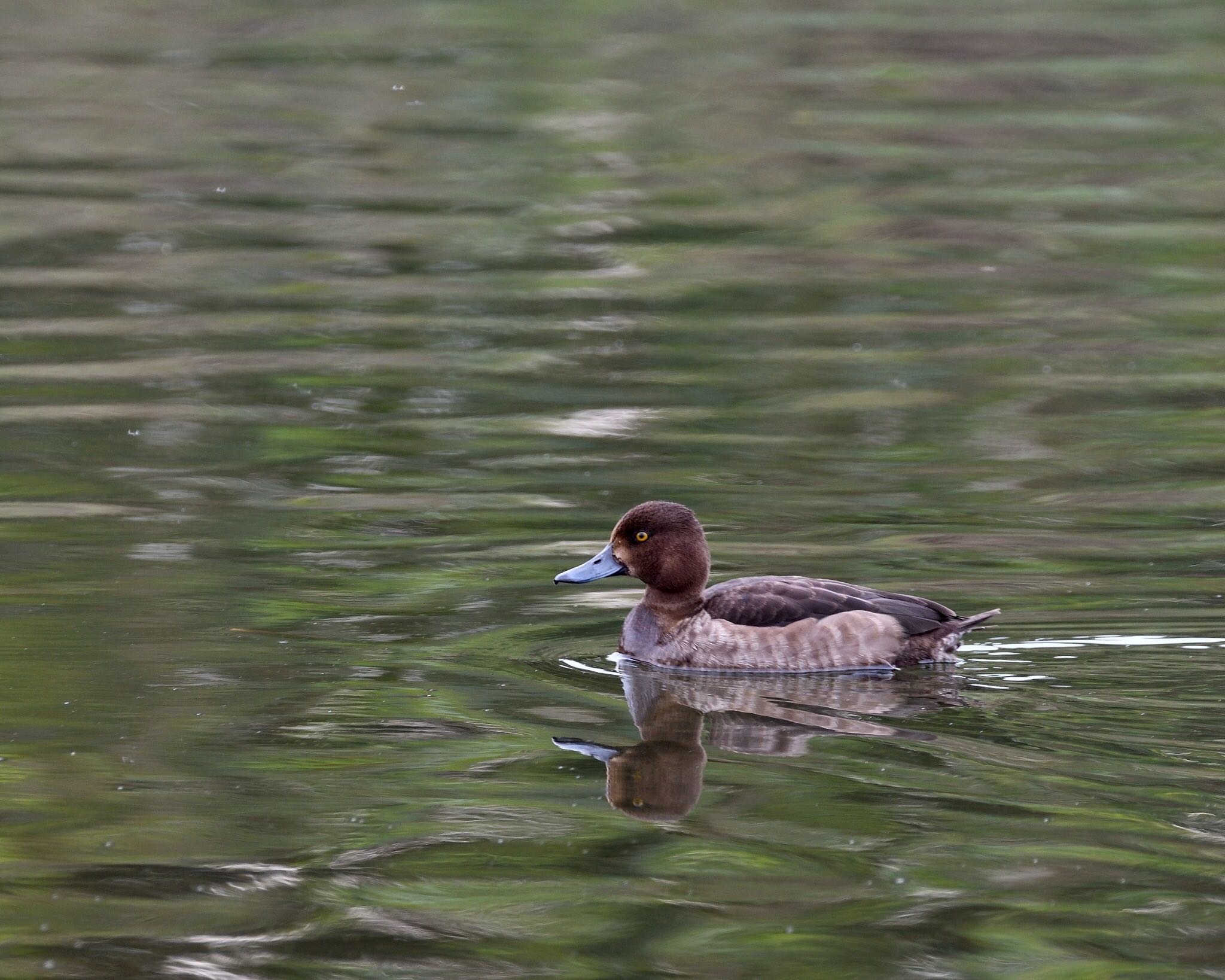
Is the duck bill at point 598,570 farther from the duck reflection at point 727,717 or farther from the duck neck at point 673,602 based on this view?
the duck reflection at point 727,717

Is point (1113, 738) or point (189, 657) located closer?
point (1113, 738)

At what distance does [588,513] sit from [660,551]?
5.66 feet

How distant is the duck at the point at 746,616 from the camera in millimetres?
9375

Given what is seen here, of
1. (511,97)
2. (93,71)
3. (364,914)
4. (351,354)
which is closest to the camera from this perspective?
(364,914)

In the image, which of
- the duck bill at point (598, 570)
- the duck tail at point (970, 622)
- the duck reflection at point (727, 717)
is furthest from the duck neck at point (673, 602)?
the duck tail at point (970, 622)

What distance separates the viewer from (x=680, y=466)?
12539mm

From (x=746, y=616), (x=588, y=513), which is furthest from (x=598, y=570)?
(x=588, y=513)

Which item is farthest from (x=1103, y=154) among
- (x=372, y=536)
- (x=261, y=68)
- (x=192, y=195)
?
(x=372, y=536)

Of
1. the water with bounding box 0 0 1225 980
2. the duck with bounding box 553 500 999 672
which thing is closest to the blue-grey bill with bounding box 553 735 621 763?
the water with bounding box 0 0 1225 980

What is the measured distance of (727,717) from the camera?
8.94 metres

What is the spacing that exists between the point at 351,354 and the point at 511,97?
407 inches

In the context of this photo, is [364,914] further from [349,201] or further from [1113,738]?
[349,201]

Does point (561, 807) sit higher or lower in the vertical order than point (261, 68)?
lower

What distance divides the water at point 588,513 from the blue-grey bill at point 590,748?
0.34 feet
